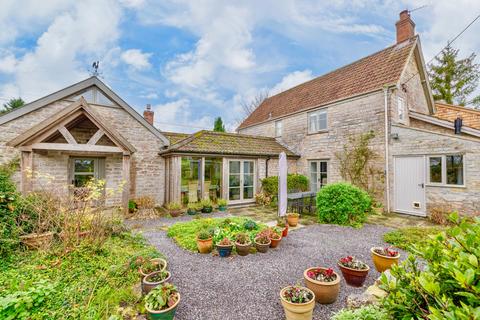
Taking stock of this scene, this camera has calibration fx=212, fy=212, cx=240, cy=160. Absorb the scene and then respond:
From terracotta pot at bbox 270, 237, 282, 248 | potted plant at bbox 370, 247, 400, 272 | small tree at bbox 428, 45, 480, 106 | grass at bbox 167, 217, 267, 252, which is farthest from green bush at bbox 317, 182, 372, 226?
small tree at bbox 428, 45, 480, 106

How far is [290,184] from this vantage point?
12.3 metres

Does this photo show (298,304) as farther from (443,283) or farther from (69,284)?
(69,284)

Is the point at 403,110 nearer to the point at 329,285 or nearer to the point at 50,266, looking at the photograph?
the point at 329,285

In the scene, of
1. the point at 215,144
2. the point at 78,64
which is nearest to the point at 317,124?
the point at 215,144

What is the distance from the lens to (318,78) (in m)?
15.2

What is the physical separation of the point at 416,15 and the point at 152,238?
52.1 ft

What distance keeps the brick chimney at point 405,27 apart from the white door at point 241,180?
1024 centimetres

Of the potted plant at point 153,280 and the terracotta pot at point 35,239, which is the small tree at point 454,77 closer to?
the potted plant at point 153,280

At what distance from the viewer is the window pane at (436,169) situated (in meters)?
8.53

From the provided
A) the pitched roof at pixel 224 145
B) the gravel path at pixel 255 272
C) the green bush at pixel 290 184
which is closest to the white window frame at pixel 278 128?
the pitched roof at pixel 224 145

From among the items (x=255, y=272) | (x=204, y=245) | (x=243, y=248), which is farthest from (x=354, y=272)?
(x=204, y=245)

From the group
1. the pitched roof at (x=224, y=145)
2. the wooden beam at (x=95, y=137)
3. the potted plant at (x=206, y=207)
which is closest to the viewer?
the wooden beam at (x=95, y=137)

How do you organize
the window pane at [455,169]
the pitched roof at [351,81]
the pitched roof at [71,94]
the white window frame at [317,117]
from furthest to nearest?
1. the white window frame at [317,117]
2. the pitched roof at [351,81]
3. the pitched roof at [71,94]
4. the window pane at [455,169]

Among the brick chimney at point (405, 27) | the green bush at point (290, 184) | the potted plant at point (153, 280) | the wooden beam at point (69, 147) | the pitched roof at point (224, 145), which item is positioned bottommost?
the potted plant at point (153, 280)
